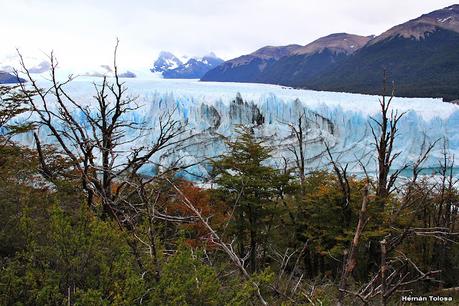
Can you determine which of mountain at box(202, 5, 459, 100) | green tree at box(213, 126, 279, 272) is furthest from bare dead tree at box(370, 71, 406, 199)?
mountain at box(202, 5, 459, 100)

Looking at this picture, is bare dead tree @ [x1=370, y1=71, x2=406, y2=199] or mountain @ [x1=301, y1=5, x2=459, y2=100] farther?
mountain @ [x1=301, y1=5, x2=459, y2=100]

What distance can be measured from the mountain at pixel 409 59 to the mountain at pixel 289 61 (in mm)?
16295

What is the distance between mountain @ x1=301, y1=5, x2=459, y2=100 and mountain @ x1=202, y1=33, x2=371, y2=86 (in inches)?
642

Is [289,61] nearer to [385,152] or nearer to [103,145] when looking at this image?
[385,152]

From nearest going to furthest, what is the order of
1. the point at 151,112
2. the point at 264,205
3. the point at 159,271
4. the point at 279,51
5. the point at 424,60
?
the point at 159,271, the point at 264,205, the point at 151,112, the point at 424,60, the point at 279,51

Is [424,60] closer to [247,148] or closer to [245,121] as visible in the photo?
[245,121]

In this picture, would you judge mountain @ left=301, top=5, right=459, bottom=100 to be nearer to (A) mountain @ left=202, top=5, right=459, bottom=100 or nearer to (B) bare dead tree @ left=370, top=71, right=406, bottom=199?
(A) mountain @ left=202, top=5, right=459, bottom=100

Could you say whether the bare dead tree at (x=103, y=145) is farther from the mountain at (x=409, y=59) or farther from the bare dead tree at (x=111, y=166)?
the mountain at (x=409, y=59)

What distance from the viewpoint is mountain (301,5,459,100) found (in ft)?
243

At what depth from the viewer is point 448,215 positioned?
12859mm

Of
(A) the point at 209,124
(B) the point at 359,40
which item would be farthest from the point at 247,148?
(B) the point at 359,40

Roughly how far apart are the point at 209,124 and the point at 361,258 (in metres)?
17.8

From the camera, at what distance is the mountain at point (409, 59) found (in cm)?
7396

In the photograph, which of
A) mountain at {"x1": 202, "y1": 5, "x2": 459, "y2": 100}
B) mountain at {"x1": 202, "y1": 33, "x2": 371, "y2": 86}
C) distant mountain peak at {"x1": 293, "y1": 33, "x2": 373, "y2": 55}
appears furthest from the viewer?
distant mountain peak at {"x1": 293, "y1": 33, "x2": 373, "y2": 55}
